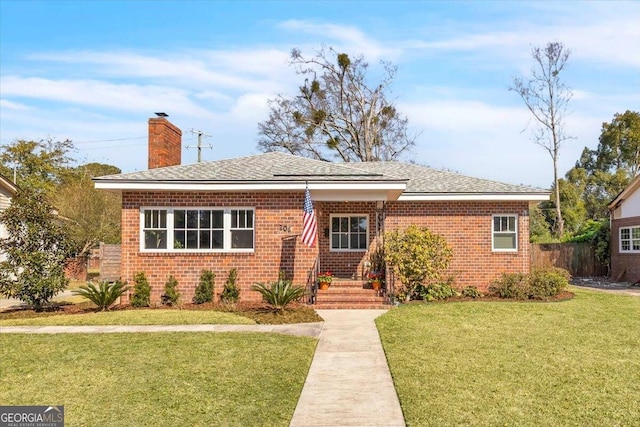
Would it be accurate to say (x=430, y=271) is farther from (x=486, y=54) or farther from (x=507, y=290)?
(x=486, y=54)

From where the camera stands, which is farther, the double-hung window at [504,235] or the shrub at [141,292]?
the double-hung window at [504,235]

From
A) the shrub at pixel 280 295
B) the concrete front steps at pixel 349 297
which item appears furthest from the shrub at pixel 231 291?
the concrete front steps at pixel 349 297

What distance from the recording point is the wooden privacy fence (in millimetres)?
26797

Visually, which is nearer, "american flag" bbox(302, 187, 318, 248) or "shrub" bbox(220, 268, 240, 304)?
"american flag" bbox(302, 187, 318, 248)

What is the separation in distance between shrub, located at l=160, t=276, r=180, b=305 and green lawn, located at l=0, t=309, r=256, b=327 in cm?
142

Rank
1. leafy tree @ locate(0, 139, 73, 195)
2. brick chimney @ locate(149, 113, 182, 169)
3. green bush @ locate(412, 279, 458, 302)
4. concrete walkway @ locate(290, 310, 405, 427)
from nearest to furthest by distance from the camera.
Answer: concrete walkway @ locate(290, 310, 405, 427), green bush @ locate(412, 279, 458, 302), brick chimney @ locate(149, 113, 182, 169), leafy tree @ locate(0, 139, 73, 195)

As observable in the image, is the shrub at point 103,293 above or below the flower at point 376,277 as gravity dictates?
below

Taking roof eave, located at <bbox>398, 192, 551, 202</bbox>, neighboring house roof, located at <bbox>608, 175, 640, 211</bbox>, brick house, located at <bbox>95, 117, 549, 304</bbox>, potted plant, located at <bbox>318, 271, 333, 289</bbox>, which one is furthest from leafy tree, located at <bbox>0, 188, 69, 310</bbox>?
neighboring house roof, located at <bbox>608, 175, 640, 211</bbox>

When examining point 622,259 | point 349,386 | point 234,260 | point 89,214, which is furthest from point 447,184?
point 89,214

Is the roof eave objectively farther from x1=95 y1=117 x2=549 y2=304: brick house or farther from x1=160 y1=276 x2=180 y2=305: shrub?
x1=160 y1=276 x2=180 y2=305: shrub

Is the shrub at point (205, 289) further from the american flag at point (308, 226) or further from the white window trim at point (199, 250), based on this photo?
the american flag at point (308, 226)

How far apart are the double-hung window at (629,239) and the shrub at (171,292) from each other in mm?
19429

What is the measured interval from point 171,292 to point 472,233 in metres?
9.22

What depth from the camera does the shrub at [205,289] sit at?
47.4 feet
